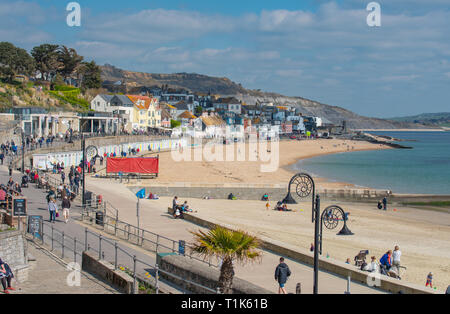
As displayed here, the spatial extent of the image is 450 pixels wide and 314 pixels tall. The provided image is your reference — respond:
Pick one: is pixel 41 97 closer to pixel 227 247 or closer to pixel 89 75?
pixel 89 75

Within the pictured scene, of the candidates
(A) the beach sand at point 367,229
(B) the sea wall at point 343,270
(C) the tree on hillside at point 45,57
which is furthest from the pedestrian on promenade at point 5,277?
(C) the tree on hillside at point 45,57

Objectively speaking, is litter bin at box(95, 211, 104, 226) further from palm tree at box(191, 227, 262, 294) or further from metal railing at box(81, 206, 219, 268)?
palm tree at box(191, 227, 262, 294)

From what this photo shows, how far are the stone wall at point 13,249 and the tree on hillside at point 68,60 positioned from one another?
8840 cm

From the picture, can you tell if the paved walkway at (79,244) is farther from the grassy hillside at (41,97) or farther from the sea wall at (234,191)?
the grassy hillside at (41,97)

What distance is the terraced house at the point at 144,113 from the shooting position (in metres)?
93.2

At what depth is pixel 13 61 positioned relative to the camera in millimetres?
78562

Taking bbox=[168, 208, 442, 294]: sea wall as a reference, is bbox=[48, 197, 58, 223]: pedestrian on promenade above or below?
above

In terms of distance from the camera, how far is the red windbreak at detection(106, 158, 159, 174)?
38.2m

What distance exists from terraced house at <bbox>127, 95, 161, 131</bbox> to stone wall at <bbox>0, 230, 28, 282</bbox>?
77506 mm

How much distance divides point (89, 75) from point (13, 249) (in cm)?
9301

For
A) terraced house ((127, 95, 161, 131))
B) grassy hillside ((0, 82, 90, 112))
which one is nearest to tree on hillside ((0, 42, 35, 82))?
grassy hillside ((0, 82, 90, 112))

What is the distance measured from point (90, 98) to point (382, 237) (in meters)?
78.3
